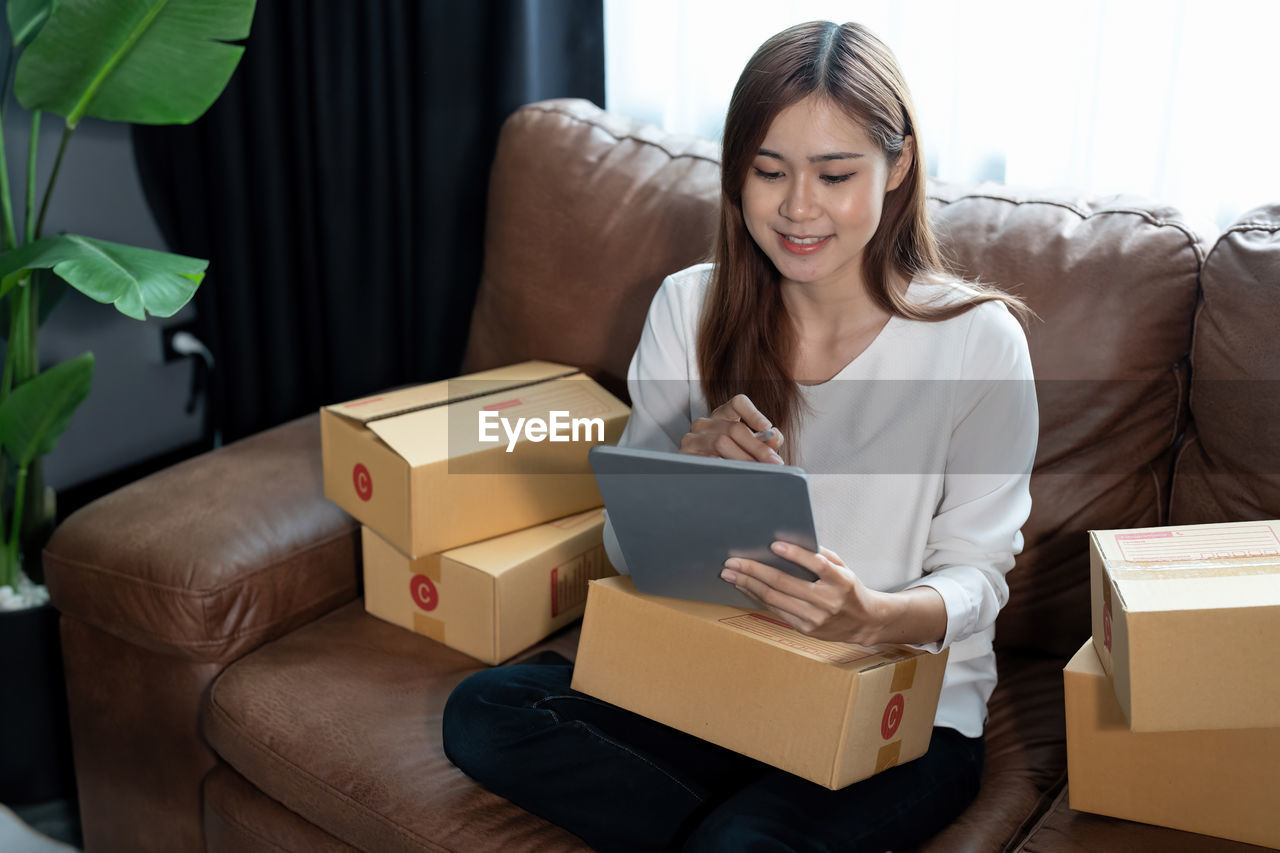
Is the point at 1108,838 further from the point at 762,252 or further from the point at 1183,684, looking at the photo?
the point at 762,252

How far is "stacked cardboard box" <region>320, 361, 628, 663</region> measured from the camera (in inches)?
53.9

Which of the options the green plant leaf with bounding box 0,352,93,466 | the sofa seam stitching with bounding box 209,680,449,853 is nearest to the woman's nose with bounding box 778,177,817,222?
the sofa seam stitching with bounding box 209,680,449,853

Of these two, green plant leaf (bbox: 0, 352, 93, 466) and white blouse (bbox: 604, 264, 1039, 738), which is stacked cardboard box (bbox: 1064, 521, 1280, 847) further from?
green plant leaf (bbox: 0, 352, 93, 466)

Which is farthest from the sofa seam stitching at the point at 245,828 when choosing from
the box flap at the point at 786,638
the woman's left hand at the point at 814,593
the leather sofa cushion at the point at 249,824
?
the woman's left hand at the point at 814,593

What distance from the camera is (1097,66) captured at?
1.55 m

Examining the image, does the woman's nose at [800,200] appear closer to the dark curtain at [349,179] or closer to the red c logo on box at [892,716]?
the red c logo on box at [892,716]

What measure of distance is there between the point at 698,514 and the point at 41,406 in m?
1.09

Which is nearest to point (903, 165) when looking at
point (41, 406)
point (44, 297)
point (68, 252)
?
point (68, 252)

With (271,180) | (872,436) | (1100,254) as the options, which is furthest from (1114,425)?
(271,180)

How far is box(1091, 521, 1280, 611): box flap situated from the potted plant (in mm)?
1134

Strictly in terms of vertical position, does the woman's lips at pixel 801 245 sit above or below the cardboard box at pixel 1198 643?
above

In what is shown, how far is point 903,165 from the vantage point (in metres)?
1.20

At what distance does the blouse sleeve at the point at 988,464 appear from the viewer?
1.16 meters

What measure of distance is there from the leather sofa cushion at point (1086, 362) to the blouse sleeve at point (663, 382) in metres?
0.35
